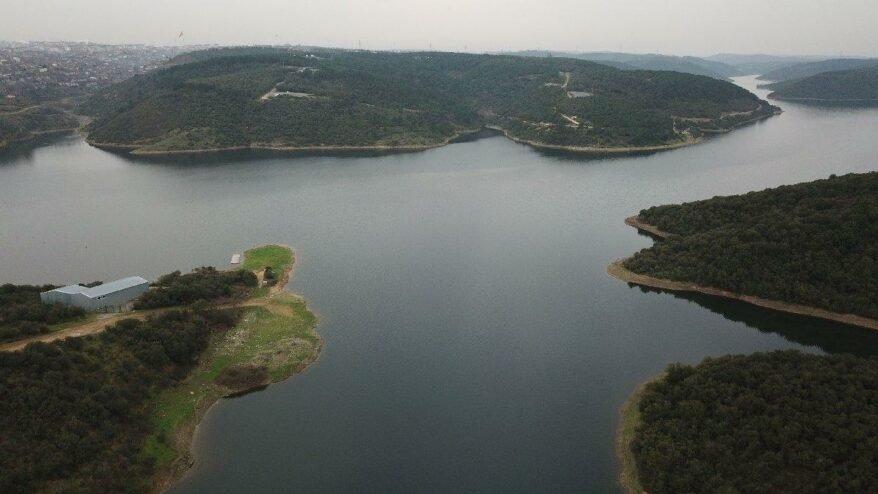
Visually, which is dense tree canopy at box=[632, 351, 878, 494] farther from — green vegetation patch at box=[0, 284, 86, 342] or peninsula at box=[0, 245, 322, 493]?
green vegetation patch at box=[0, 284, 86, 342]

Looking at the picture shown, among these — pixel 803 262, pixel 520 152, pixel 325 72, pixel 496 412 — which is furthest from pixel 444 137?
pixel 496 412

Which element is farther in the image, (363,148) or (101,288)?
(363,148)

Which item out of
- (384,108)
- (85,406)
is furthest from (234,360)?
(384,108)

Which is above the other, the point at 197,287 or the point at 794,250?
the point at 794,250

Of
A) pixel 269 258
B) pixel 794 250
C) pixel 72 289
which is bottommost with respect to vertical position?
pixel 269 258

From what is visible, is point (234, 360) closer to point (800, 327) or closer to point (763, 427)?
point (763, 427)

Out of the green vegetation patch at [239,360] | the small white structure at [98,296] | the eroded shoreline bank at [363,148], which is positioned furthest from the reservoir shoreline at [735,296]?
the eroded shoreline bank at [363,148]

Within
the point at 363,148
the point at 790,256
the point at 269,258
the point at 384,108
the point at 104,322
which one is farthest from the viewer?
the point at 384,108
